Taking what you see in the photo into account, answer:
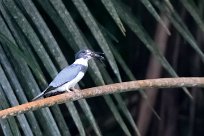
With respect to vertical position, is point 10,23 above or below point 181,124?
above

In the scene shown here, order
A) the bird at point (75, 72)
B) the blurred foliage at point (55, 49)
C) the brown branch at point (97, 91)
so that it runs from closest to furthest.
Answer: the brown branch at point (97, 91) → the blurred foliage at point (55, 49) → the bird at point (75, 72)

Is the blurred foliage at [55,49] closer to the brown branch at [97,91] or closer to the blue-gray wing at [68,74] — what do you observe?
the blue-gray wing at [68,74]

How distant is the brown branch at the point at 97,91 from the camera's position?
159cm

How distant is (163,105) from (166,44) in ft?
1.28

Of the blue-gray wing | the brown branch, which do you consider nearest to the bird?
the blue-gray wing

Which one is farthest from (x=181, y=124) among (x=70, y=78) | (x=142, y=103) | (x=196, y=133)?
(x=70, y=78)

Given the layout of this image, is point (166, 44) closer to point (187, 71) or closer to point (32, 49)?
point (187, 71)

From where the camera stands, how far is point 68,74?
2.32 m

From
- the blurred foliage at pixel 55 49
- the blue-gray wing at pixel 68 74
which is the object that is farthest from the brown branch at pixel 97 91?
the blue-gray wing at pixel 68 74

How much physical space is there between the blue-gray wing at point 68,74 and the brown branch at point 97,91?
33 centimetres

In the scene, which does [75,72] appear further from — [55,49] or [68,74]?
[55,49]

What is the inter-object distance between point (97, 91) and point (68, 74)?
0.61m

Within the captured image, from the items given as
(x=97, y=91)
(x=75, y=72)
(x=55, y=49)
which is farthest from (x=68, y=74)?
(x=97, y=91)

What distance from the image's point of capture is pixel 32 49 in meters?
2.01
